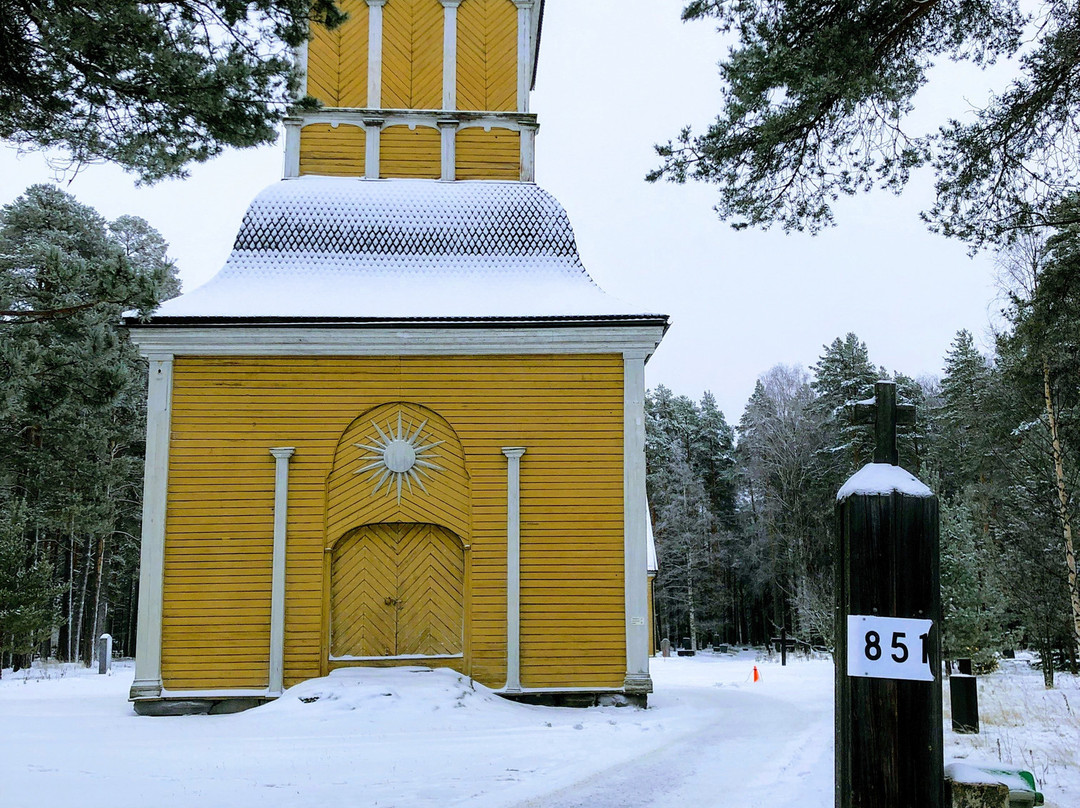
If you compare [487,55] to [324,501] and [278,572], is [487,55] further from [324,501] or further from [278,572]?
[278,572]

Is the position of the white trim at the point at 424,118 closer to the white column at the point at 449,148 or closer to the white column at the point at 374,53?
the white column at the point at 449,148

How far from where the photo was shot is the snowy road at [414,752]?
6875mm

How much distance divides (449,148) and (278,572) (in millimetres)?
7596

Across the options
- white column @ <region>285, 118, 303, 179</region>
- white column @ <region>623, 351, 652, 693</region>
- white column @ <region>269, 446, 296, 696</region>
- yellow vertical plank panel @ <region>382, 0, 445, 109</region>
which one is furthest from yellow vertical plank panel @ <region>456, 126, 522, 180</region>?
white column @ <region>269, 446, 296, 696</region>

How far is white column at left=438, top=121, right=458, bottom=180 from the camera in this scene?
1567cm

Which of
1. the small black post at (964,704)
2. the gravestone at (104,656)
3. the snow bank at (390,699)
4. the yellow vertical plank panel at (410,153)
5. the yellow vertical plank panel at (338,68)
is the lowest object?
the gravestone at (104,656)

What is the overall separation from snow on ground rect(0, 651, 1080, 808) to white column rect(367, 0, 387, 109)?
9.55 meters

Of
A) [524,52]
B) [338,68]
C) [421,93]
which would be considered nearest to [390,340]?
[421,93]

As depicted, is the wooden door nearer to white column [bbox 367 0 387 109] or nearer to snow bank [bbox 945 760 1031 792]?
white column [bbox 367 0 387 109]

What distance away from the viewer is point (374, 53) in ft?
53.0

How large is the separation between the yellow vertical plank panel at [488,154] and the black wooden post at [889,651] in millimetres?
13276

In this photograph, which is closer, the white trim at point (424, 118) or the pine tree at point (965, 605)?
the white trim at point (424, 118)

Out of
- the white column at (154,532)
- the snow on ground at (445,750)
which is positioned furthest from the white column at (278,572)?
the white column at (154,532)

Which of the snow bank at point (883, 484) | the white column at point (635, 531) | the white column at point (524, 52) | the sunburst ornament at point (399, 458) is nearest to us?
the snow bank at point (883, 484)
